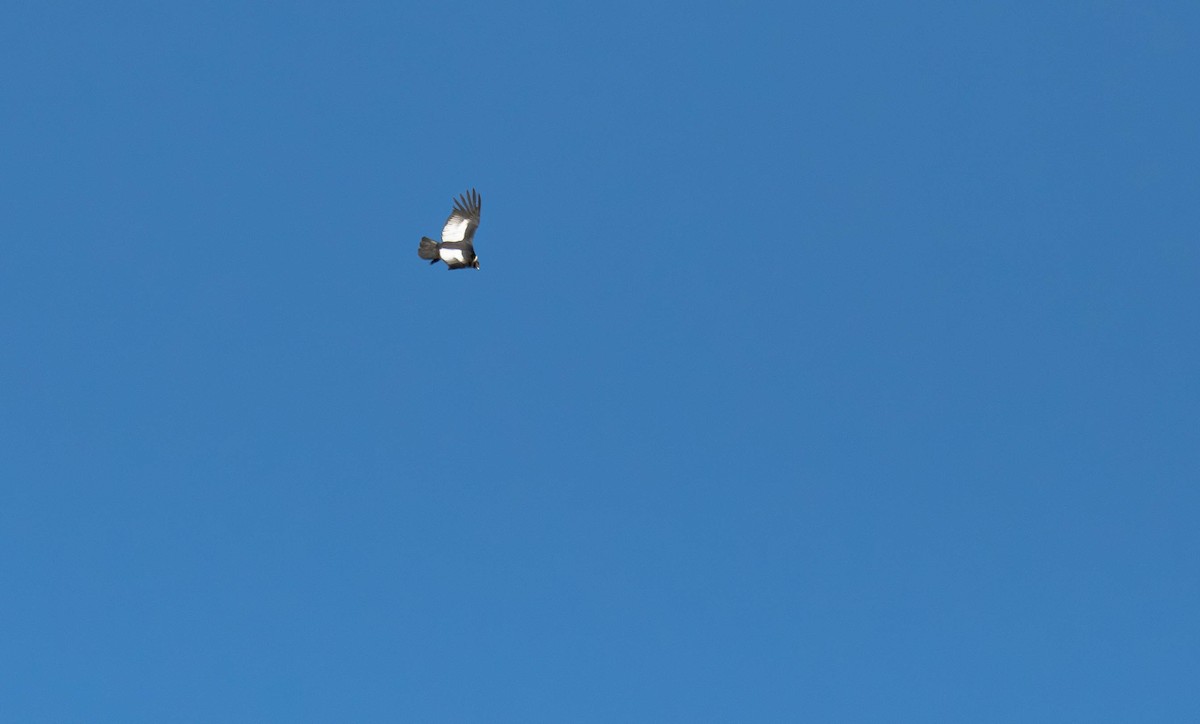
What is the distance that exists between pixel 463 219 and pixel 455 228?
88cm

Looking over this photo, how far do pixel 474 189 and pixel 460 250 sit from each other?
4.65 meters

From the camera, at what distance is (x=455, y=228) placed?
52.0m

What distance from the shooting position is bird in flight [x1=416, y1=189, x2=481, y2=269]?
5059 cm

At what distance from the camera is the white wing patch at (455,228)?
51.5 metres

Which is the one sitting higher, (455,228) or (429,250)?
(455,228)

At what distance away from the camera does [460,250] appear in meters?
50.5

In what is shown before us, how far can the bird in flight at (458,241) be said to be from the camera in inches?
1992

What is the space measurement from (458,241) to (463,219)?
236 centimetres

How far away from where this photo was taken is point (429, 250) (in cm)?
5062

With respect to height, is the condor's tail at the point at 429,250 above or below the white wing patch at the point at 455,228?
below

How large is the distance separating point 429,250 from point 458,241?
1.97 metres

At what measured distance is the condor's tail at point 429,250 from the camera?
5044 cm

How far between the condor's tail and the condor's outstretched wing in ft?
4.47

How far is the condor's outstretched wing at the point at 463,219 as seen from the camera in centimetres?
5169
